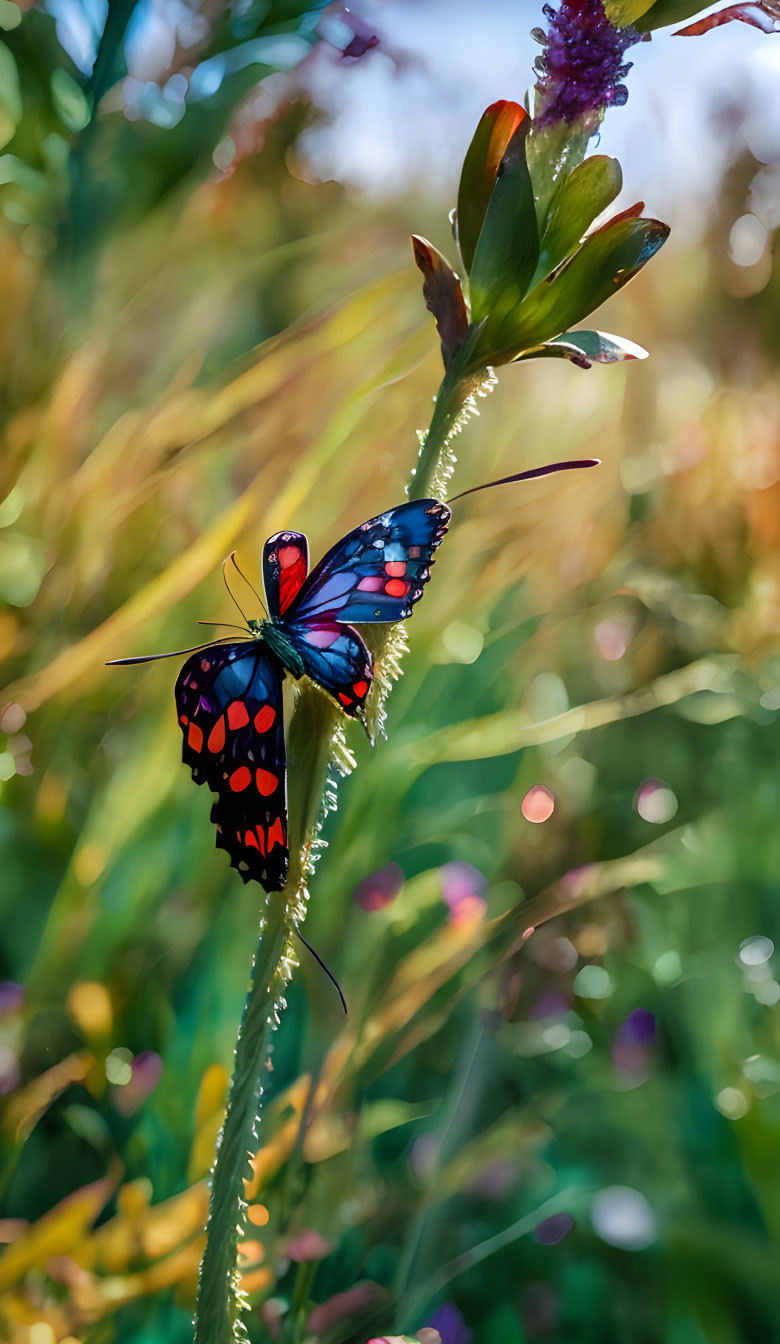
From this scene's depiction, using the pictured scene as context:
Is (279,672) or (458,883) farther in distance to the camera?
(458,883)

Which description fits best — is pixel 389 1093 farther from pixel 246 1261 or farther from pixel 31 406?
pixel 31 406

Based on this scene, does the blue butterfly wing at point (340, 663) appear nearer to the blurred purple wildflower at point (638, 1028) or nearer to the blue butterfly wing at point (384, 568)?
the blue butterfly wing at point (384, 568)

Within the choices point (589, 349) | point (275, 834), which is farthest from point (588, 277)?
point (275, 834)

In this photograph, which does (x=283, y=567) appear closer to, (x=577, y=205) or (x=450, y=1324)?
(x=577, y=205)

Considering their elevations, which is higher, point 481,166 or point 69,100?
point 69,100

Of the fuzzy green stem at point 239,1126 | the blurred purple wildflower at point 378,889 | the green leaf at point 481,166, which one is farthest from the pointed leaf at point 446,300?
the blurred purple wildflower at point 378,889

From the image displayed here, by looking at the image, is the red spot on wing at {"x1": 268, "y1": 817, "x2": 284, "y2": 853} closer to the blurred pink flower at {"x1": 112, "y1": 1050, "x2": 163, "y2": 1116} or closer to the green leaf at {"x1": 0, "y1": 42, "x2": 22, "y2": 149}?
the blurred pink flower at {"x1": 112, "y1": 1050, "x2": 163, "y2": 1116}
